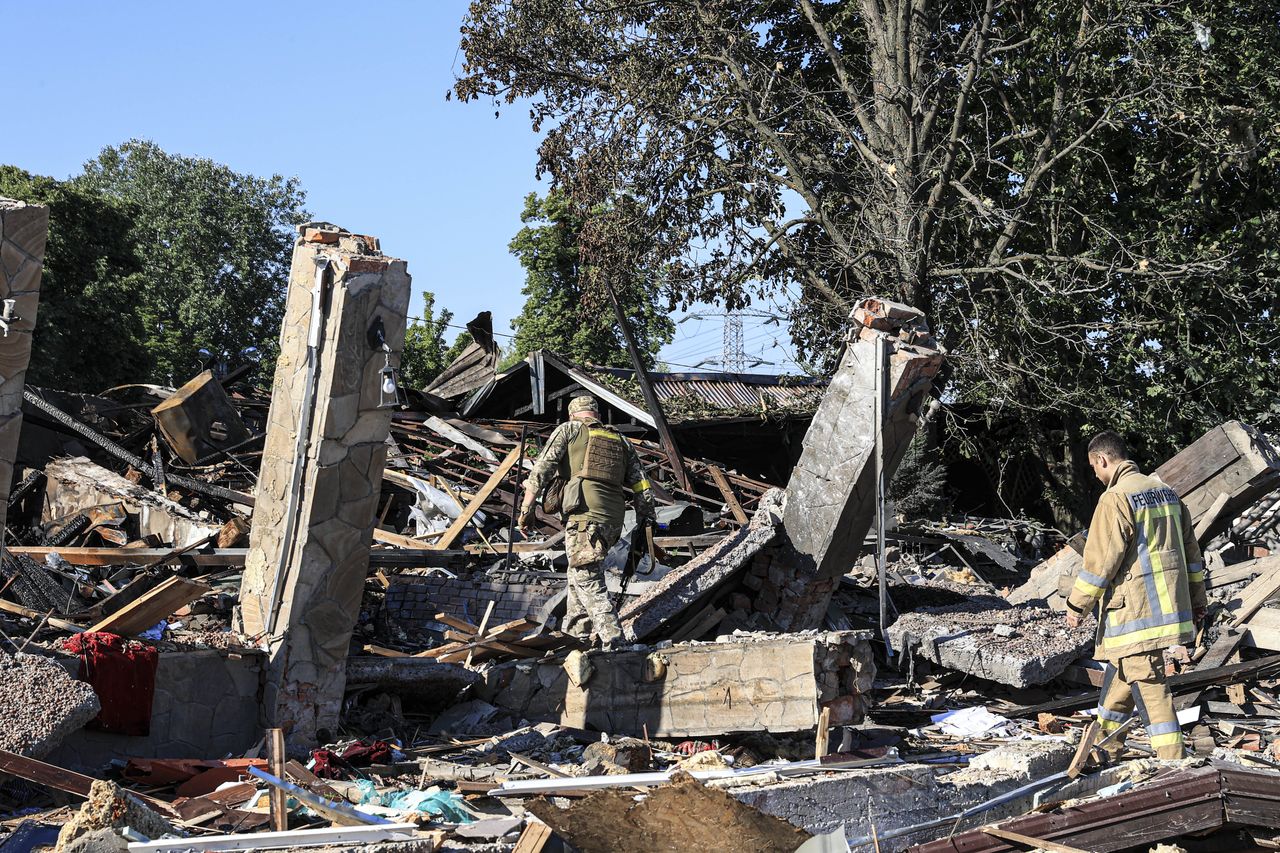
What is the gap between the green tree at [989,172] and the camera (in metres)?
15.9

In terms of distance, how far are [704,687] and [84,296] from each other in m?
19.2

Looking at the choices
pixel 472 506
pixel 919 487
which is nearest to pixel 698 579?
pixel 472 506

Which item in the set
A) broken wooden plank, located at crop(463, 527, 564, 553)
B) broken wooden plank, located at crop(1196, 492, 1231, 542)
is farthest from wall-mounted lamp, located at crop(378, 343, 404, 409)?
broken wooden plank, located at crop(1196, 492, 1231, 542)

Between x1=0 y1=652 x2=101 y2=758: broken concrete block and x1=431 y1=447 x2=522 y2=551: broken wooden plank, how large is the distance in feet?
16.1

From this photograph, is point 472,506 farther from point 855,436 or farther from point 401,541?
point 855,436

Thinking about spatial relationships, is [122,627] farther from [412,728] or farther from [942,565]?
[942,565]

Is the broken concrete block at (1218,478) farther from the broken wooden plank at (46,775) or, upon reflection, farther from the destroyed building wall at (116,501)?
the broken wooden plank at (46,775)

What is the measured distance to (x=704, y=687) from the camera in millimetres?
7145

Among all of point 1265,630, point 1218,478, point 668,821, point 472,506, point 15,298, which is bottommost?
point 668,821

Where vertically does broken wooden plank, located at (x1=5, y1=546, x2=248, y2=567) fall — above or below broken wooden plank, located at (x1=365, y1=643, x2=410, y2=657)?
above

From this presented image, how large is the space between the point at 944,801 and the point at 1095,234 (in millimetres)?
12451

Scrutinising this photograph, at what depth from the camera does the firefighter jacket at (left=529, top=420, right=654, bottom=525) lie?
781 cm

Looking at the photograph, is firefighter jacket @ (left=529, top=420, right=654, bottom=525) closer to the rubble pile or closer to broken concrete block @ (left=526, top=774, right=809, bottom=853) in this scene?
the rubble pile

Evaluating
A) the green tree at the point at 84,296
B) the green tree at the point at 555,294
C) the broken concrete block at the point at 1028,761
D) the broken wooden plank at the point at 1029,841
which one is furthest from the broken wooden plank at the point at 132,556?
the green tree at the point at 555,294
